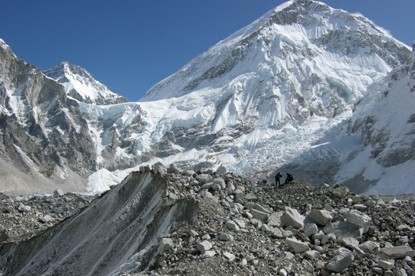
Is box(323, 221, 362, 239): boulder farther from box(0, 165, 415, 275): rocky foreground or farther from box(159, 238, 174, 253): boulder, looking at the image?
box(159, 238, 174, 253): boulder

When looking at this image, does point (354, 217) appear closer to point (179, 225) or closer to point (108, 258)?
point (179, 225)

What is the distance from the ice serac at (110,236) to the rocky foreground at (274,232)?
0.21 m

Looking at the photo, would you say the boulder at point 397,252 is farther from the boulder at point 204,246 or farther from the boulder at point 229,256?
the boulder at point 204,246

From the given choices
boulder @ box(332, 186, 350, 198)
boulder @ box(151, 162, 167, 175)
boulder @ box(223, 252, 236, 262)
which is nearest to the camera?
boulder @ box(223, 252, 236, 262)

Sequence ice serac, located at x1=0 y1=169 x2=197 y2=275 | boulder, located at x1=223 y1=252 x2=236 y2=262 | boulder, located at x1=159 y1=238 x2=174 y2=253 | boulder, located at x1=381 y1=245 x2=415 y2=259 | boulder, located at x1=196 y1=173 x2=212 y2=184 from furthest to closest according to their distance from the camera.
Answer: boulder, located at x1=196 y1=173 x2=212 y2=184 < ice serac, located at x1=0 y1=169 x2=197 y2=275 < boulder, located at x1=381 y1=245 x2=415 y2=259 < boulder, located at x1=159 y1=238 x2=174 y2=253 < boulder, located at x1=223 y1=252 x2=236 y2=262

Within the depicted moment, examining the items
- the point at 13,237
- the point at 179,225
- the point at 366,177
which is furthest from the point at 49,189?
the point at 179,225

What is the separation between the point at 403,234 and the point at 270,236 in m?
3.95

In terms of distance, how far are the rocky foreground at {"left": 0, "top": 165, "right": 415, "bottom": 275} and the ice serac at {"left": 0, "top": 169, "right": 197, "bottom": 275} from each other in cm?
21

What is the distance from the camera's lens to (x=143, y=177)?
20.9 metres

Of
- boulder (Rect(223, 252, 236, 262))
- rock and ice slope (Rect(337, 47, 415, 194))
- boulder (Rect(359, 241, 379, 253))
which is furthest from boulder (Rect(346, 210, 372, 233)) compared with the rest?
rock and ice slope (Rect(337, 47, 415, 194))

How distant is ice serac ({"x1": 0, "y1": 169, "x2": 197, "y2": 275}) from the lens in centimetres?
1558

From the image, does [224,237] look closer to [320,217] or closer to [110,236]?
[320,217]

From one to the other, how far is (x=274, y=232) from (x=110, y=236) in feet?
21.1

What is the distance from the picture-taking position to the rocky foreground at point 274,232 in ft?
42.7
